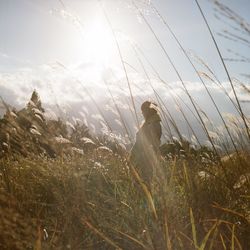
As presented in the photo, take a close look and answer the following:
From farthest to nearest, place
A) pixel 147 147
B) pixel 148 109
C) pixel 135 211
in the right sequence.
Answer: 1. pixel 148 109
2. pixel 147 147
3. pixel 135 211

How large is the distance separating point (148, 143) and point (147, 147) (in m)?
0.18

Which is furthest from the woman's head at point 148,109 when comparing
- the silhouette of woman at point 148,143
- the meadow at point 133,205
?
the meadow at point 133,205

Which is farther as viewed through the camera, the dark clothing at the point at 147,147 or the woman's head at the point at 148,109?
the woman's head at the point at 148,109

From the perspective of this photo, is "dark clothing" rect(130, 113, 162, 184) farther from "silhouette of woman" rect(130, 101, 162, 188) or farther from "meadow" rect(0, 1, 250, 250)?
"meadow" rect(0, 1, 250, 250)

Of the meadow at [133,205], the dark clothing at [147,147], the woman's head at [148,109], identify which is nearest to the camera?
the meadow at [133,205]

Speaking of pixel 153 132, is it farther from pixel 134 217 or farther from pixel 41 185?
pixel 134 217

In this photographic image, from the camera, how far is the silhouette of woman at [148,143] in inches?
165

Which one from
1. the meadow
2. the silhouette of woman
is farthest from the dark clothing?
the meadow

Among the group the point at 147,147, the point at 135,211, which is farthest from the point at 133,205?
the point at 147,147

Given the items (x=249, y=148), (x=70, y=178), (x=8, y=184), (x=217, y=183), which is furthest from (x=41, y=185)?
(x=249, y=148)

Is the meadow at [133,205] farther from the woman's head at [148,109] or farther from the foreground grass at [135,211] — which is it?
the woman's head at [148,109]

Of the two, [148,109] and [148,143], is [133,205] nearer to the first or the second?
[148,143]

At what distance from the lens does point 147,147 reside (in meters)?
4.60

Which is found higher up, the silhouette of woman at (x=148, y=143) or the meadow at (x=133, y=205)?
the meadow at (x=133, y=205)
